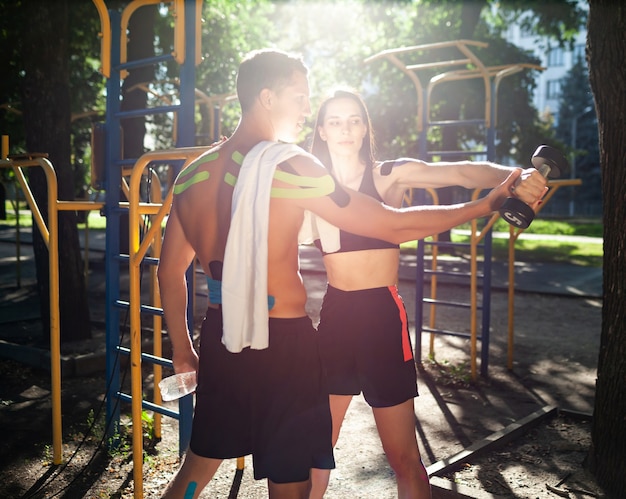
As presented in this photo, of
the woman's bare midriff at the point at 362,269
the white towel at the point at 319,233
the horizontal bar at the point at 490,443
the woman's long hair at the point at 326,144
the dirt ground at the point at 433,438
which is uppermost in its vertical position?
the woman's long hair at the point at 326,144

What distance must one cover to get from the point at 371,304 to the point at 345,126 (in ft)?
2.83

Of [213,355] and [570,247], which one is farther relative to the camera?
[570,247]

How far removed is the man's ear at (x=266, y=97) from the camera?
7.42ft

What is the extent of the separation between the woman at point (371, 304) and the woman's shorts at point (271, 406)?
67 cm

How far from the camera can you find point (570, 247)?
20.9m

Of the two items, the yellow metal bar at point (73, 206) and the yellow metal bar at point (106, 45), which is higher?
the yellow metal bar at point (106, 45)

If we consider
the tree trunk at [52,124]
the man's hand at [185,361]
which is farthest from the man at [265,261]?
the tree trunk at [52,124]

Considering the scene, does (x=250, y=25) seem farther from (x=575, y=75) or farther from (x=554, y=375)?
(x=575, y=75)

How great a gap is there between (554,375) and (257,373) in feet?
16.6

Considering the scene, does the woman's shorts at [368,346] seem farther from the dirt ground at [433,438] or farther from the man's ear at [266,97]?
the man's ear at [266,97]

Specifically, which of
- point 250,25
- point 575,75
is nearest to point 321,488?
point 250,25

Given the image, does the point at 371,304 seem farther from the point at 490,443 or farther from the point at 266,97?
the point at 490,443

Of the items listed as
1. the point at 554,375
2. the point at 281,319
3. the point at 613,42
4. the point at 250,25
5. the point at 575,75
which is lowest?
the point at 554,375

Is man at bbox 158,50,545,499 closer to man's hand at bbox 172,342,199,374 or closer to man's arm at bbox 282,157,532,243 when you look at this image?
man's arm at bbox 282,157,532,243
